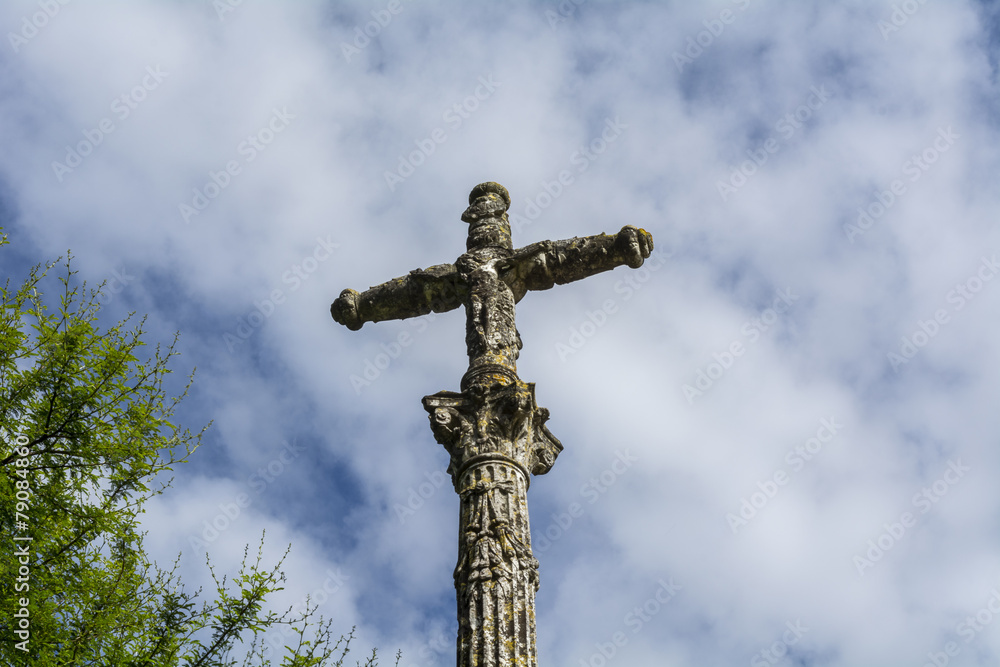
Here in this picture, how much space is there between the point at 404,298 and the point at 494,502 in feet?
9.54

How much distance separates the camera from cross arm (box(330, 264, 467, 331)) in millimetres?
8484

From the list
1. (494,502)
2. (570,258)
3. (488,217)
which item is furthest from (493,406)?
(488,217)

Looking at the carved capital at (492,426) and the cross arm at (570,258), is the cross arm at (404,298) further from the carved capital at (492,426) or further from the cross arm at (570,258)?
the carved capital at (492,426)

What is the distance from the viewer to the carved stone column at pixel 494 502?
568cm

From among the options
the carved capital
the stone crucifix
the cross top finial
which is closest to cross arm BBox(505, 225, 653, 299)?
the stone crucifix

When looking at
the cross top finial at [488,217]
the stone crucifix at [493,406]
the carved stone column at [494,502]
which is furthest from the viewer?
the cross top finial at [488,217]

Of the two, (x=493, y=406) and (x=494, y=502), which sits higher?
(x=493, y=406)

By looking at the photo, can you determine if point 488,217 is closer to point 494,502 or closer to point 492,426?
point 492,426

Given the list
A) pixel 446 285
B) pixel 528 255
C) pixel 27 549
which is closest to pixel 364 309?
pixel 446 285

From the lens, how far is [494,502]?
638cm

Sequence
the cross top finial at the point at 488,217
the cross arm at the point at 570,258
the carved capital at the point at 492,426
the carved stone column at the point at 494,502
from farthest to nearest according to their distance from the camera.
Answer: the cross top finial at the point at 488,217
the cross arm at the point at 570,258
the carved capital at the point at 492,426
the carved stone column at the point at 494,502

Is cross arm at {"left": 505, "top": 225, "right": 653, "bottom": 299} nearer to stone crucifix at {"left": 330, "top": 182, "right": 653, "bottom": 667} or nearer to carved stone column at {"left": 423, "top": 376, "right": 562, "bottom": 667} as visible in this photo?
stone crucifix at {"left": 330, "top": 182, "right": 653, "bottom": 667}

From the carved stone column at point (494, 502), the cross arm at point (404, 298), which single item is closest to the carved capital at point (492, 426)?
the carved stone column at point (494, 502)

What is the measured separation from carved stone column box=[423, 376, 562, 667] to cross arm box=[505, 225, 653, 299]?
4.86 feet
